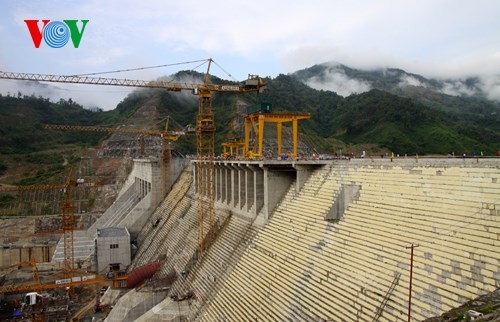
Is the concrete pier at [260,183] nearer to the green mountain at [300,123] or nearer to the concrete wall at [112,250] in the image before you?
the concrete wall at [112,250]

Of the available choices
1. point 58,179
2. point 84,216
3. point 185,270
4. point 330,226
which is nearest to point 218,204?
point 185,270

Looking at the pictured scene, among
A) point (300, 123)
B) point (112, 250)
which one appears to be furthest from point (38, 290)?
point (300, 123)

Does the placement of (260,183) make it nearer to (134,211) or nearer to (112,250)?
(112,250)

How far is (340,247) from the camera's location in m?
17.8

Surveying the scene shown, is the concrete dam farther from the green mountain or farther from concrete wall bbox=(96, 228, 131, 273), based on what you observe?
the green mountain

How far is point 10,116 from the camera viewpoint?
114188 millimetres

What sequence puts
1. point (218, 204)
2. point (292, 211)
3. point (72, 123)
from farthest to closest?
point (72, 123), point (218, 204), point (292, 211)

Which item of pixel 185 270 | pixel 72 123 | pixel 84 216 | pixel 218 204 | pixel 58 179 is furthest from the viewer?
pixel 72 123

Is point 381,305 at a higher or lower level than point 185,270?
higher

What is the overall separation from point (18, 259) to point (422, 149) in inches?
2673

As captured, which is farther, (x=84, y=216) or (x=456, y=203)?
(x=84, y=216)

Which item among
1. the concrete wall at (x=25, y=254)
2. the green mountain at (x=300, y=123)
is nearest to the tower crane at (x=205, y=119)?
the concrete wall at (x=25, y=254)

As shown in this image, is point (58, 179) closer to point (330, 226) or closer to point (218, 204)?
point (218, 204)

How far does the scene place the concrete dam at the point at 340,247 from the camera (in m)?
12.6
